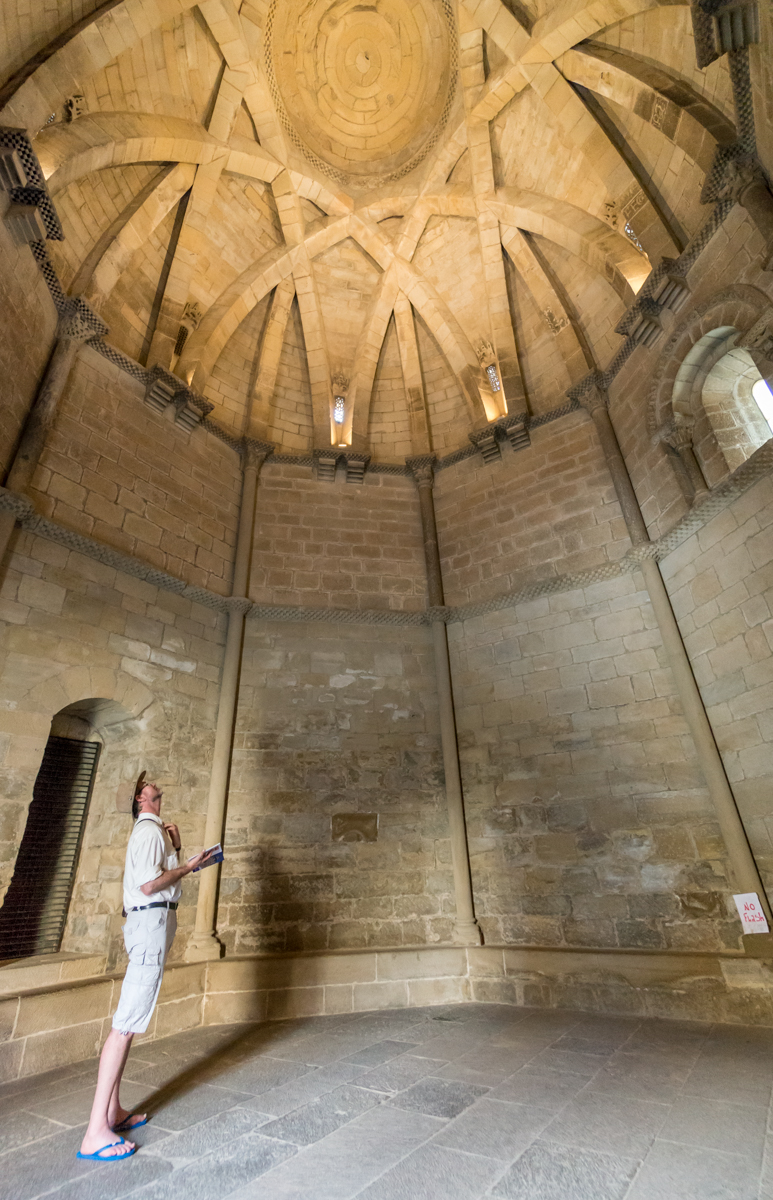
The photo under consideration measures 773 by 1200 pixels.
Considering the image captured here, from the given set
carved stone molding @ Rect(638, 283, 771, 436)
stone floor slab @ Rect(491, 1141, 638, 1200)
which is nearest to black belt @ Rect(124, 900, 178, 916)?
stone floor slab @ Rect(491, 1141, 638, 1200)

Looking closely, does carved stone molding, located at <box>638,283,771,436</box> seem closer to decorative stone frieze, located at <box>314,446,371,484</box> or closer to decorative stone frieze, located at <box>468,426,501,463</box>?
decorative stone frieze, located at <box>468,426,501,463</box>

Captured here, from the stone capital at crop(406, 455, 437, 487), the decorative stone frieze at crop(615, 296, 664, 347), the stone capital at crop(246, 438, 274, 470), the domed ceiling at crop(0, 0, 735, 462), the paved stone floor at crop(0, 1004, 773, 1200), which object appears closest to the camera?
the paved stone floor at crop(0, 1004, 773, 1200)

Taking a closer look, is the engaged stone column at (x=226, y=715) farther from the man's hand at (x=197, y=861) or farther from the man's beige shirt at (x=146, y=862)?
the man's hand at (x=197, y=861)

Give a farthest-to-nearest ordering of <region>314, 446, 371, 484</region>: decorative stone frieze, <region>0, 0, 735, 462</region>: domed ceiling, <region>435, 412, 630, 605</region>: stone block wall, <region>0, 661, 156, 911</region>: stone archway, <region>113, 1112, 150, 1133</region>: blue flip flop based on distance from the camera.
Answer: <region>314, 446, 371, 484</region>: decorative stone frieze → <region>435, 412, 630, 605</region>: stone block wall → <region>0, 0, 735, 462</region>: domed ceiling → <region>0, 661, 156, 911</region>: stone archway → <region>113, 1112, 150, 1133</region>: blue flip flop

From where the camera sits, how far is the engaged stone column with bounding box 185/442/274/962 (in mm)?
5880

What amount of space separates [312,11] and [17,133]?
19.6ft

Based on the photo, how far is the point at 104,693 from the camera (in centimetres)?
582

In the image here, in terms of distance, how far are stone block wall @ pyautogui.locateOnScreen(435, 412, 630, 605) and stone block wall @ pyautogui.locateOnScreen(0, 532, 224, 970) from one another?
12.6ft

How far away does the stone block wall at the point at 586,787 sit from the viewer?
562 cm

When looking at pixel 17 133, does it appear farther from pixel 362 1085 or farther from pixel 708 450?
pixel 362 1085

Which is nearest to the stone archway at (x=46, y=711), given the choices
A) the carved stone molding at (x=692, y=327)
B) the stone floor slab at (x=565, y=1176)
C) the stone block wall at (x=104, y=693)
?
the stone block wall at (x=104, y=693)

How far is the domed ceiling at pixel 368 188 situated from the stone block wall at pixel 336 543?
0.82 meters

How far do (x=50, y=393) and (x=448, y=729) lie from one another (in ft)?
19.8

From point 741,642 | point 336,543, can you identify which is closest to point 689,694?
point 741,642
